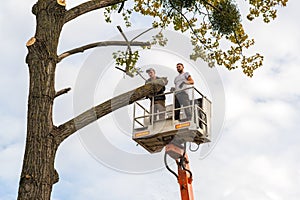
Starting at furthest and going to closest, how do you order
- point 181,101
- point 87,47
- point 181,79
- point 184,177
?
point 184,177, point 181,79, point 181,101, point 87,47

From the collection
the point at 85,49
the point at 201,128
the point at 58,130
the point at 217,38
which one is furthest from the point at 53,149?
the point at 217,38

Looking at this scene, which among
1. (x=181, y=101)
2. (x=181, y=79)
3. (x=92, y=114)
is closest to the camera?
(x=92, y=114)

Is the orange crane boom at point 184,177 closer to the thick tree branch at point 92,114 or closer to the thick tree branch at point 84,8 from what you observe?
the thick tree branch at point 92,114

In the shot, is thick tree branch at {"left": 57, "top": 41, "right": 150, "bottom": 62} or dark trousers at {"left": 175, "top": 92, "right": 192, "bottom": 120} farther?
dark trousers at {"left": 175, "top": 92, "right": 192, "bottom": 120}

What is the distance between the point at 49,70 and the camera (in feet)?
23.0

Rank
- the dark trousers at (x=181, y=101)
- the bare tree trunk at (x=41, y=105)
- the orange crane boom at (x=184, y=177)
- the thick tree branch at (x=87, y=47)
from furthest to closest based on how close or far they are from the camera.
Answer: the orange crane boom at (x=184, y=177) → the dark trousers at (x=181, y=101) → the thick tree branch at (x=87, y=47) → the bare tree trunk at (x=41, y=105)

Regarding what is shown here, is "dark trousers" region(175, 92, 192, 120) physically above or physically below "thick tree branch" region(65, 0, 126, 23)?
below

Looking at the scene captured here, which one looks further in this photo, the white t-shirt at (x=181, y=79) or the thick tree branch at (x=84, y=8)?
→ the white t-shirt at (x=181, y=79)

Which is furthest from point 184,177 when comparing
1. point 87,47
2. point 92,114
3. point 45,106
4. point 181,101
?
point 45,106

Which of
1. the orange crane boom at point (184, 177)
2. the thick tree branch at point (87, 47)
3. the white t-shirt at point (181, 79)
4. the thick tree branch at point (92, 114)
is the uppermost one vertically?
the white t-shirt at point (181, 79)

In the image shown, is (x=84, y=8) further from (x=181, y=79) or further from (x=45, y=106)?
(x=181, y=79)

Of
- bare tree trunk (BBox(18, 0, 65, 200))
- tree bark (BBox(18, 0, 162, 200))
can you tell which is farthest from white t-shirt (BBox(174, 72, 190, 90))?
bare tree trunk (BBox(18, 0, 65, 200))

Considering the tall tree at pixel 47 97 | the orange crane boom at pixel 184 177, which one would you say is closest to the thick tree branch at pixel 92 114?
the tall tree at pixel 47 97

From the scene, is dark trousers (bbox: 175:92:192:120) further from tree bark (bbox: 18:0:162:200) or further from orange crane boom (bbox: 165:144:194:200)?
tree bark (bbox: 18:0:162:200)
